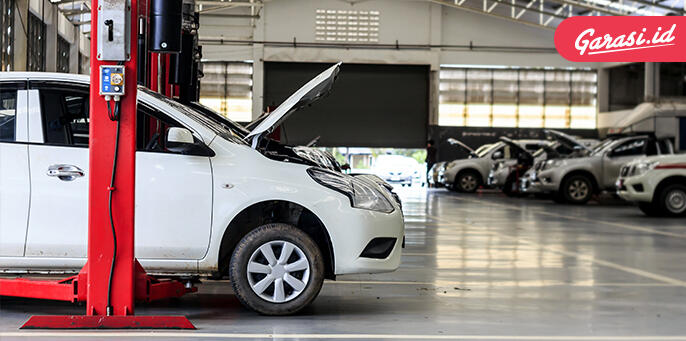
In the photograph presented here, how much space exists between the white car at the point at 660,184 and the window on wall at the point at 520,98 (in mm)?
23037

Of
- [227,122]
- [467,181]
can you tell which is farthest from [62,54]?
[227,122]

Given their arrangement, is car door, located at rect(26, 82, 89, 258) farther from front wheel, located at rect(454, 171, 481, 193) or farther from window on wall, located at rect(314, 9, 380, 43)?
window on wall, located at rect(314, 9, 380, 43)

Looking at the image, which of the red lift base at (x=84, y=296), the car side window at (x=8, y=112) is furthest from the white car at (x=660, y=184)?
the car side window at (x=8, y=112)

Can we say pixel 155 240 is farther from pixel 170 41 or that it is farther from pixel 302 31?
pixel 302 31

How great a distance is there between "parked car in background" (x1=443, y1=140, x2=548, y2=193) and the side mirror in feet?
80.7

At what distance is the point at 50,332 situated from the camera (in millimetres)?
5656

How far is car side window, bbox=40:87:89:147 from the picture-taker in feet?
20.7

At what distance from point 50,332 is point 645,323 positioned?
A: 3.99 m

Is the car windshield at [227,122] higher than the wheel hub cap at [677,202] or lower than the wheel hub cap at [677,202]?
higher

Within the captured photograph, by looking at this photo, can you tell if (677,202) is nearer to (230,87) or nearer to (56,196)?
(56,196)

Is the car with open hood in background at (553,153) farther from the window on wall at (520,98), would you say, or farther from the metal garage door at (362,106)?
the window on wall at (520,98)

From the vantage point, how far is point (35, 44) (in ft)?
89.5

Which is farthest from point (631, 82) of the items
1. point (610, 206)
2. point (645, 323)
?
point (645, 323)

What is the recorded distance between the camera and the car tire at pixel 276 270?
20.4 feet
